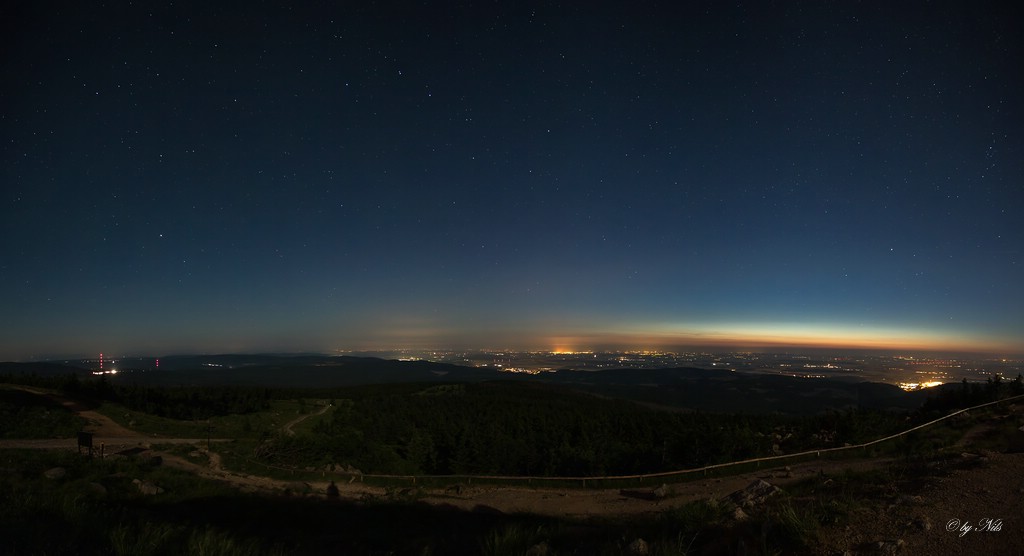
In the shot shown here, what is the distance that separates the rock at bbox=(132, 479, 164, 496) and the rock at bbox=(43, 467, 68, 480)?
2239 mm

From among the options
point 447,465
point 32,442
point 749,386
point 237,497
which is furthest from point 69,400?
point 749,386

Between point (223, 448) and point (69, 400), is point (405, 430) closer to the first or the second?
point (223, 448)

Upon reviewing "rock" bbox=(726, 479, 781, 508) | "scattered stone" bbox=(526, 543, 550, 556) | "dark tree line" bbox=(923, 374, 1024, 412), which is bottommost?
"dark tree line" bbox=(923, 374, 1024, 412)

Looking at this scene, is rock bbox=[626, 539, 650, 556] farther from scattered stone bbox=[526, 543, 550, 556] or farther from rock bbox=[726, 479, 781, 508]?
rock bbox=[726, 479, 781, 508]

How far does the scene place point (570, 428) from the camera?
43.6 m

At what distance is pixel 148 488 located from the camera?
15.4m

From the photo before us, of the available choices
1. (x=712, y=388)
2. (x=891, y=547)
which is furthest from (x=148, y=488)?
(x=712, y=388)

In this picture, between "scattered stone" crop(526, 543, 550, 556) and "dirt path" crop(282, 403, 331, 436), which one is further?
"dirt path" crop(282, 403, 331, 436)

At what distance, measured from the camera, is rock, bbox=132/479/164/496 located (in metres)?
15.0

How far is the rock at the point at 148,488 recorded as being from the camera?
590 inches

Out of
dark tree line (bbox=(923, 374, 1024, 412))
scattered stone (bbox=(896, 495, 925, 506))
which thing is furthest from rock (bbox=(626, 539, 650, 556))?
dark tree line (bbox=(923, 374, 1024, 412))

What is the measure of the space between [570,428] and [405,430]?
54.8 feet

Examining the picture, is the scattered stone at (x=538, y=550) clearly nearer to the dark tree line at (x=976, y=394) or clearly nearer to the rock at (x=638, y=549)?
the rock at (x=638, y=549)
